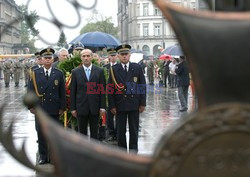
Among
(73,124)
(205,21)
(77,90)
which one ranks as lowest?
(73,124)

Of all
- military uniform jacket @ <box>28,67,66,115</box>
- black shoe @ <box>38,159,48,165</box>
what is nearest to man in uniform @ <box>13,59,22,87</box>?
military uniform jacket @ <box>28,67,66,115</box>

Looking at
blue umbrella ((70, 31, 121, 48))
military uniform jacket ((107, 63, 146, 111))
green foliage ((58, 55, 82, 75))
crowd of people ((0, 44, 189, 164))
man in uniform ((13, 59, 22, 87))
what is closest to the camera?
crowd of people ((0, 44, 189, 164))

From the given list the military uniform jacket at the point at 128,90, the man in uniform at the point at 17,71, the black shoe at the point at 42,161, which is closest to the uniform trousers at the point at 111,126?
the military uniform jacket at the point at 128,90

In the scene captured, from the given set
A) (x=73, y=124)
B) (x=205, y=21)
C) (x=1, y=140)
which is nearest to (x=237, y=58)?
(x=205, y=21)

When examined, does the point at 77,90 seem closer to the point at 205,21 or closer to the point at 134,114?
the point at 134,114

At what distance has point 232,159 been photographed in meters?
1.85

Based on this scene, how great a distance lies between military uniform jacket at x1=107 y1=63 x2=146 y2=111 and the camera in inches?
302

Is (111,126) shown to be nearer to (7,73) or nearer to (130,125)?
(130,125)

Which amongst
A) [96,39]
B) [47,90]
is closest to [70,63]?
[47,90]

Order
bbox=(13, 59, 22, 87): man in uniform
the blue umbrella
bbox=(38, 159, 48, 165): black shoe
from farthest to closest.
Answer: bbox=(13, 59, 22, 87): man in uniform → the blue umbrella → bbox=(38, 159, 48, 165): black shoe

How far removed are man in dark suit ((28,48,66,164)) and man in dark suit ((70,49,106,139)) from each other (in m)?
0.26

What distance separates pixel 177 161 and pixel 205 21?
0.49 m

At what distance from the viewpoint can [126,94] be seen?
25.0 ft

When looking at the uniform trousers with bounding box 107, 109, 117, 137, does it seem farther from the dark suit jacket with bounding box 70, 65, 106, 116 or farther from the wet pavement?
the dark suit jacket with bounding box 70, 65, 106, 116
